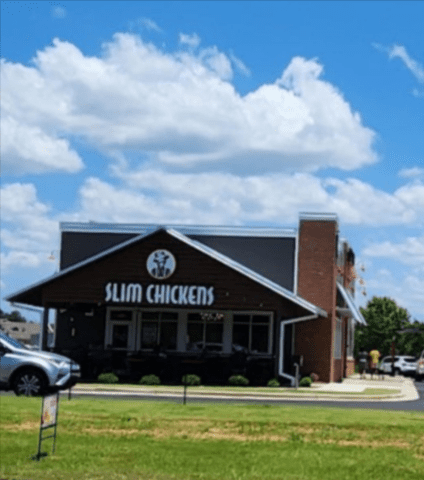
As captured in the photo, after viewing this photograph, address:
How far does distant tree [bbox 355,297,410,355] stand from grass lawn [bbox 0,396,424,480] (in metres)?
56.1

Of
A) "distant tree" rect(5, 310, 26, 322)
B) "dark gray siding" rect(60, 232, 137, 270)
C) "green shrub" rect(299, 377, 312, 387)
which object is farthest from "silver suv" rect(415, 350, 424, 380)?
"distant tree" rect(5, 310, 26, 322)

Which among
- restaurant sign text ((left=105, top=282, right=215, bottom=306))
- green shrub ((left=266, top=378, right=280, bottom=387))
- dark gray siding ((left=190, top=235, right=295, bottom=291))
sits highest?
dark gray siding ((left=190, top=235, right=295, bottom=291))

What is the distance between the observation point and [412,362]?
64.1 meters

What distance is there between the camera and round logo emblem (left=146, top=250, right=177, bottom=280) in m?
38.4

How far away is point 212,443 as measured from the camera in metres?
17.0

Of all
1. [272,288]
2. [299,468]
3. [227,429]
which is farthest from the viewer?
[272,288]

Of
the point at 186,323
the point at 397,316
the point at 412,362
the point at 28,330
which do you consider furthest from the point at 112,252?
the point at 28,330

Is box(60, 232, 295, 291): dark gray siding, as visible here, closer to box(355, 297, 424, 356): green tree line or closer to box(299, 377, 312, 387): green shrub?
box(299, 377, 312, 387): green shrub

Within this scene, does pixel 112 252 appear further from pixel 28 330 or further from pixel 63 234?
pixel 28 330

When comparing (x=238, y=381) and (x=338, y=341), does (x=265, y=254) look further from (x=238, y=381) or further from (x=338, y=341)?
(x=338, y=341)

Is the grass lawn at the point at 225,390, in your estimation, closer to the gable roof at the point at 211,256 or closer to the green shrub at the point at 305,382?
the green shrub at the point at 305,382

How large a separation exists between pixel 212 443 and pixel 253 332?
79.0ft

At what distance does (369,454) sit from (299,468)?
1.88 m

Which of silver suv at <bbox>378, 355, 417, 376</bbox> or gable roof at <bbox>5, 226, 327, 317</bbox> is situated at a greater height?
gable roof at <bbox>5, 226, 327, 317</bbox>
